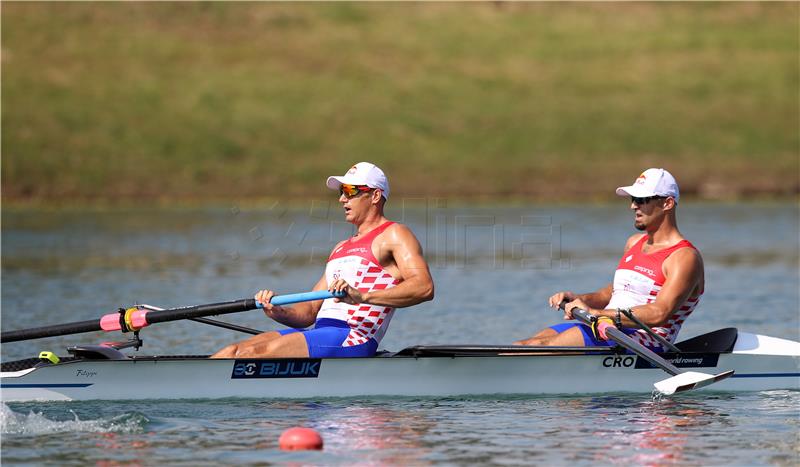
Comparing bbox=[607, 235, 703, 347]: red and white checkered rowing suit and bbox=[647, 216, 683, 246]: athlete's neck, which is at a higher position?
bbox=[647, 216, 683, 246]: athlete's neck

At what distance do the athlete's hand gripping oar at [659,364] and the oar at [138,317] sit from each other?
287 centimetres

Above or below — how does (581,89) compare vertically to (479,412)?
above

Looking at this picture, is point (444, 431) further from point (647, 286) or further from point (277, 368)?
point (647, 286)

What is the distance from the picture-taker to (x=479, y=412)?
13.5 m

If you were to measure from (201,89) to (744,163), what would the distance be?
99.4 ft

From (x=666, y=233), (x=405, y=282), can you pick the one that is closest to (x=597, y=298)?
(x=666, y=233)

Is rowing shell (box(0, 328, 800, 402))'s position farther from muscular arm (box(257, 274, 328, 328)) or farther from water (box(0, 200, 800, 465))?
muscular arm (box(257, 274, 328, 328))

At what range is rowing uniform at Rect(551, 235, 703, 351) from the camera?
14.0m

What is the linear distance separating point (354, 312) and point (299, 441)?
2.23 meters

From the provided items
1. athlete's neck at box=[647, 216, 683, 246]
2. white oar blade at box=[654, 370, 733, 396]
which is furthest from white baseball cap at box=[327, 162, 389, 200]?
white oar blade at box=[654, 370, 733, 396]

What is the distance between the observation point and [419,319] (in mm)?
21844

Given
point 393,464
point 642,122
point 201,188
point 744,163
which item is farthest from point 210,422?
point 642,122

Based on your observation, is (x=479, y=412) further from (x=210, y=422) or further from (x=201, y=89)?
(x=201, y=89)

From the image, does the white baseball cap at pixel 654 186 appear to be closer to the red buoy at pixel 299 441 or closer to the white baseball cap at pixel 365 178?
the white baseball cap at pixel 365 178
